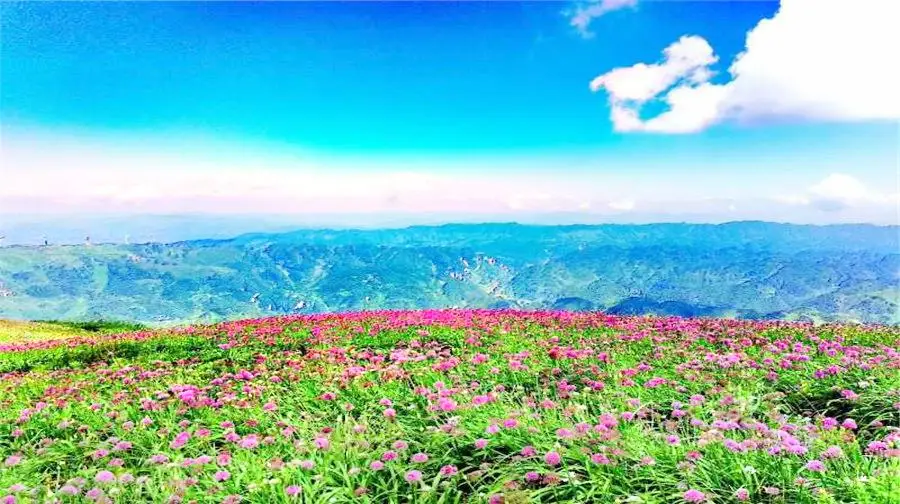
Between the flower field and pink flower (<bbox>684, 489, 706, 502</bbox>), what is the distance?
0.02m

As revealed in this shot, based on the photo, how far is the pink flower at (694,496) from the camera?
4535mm

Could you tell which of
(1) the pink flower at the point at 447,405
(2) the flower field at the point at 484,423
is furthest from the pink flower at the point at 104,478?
(1) the pink flower at the point at 447,405

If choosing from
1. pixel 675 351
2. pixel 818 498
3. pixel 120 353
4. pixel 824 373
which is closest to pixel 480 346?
pixel 675 351

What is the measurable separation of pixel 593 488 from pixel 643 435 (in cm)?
131

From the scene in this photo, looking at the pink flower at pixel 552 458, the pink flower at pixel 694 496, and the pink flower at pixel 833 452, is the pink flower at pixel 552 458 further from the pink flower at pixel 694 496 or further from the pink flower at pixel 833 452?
the pink flower at pixel 833 452

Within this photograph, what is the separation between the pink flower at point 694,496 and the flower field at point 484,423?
0.06ft

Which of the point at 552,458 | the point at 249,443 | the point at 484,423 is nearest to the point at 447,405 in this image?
the point at 484,423

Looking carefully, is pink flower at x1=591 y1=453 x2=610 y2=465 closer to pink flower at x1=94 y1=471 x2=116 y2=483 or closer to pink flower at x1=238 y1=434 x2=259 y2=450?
pink flower at x1=238 y1=434 x2=259 y2=450

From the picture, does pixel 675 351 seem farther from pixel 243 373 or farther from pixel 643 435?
pixel 243 373

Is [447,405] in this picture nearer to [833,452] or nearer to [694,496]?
[694,496]

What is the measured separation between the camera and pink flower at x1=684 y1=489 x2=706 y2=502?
4535 mm

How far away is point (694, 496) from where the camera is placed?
4559mm

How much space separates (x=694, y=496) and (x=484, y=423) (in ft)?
7.69

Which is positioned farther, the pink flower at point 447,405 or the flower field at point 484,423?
the pink flower at point 447,405
